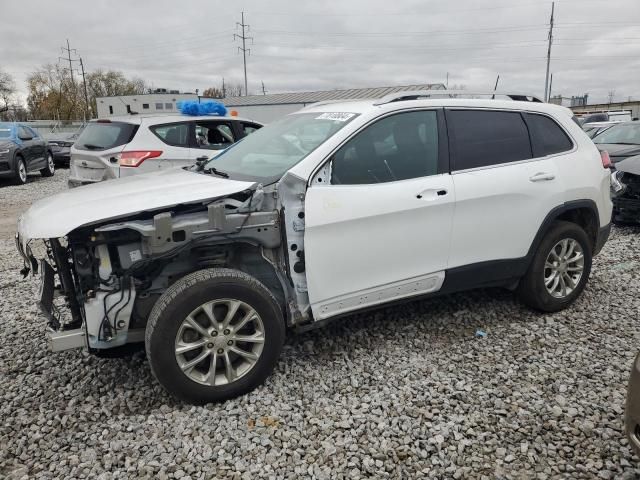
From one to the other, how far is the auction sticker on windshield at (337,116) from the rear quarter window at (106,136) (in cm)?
460

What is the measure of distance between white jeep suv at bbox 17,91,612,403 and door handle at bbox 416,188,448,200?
0.01 m

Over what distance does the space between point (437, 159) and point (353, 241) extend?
0.94 metres

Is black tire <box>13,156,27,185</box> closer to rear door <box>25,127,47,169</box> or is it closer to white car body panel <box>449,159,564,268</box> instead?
rear door <box>25,127,47,169</box>

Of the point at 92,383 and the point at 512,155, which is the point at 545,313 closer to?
the point at 512,155

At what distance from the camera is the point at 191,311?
2857 mm

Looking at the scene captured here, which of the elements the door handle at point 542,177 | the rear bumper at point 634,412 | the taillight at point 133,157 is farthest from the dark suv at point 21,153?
the rear bumper at point 634,412

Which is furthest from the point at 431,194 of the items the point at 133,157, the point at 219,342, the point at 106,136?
the point at 106,136

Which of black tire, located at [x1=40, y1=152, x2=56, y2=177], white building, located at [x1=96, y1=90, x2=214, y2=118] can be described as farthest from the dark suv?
white building, located at [x1=96, y1=90, x2=214, y2=118]

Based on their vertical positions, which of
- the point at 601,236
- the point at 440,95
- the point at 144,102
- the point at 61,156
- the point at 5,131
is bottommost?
the point at 61,156

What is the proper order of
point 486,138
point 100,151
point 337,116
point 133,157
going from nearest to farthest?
point 337,116, point 486,138, point 133,157, point 100,151

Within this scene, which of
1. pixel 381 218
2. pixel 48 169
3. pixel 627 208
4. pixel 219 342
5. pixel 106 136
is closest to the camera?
pixel 219 342

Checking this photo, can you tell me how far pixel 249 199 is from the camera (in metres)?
3.12

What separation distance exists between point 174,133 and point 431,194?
5.28 metres

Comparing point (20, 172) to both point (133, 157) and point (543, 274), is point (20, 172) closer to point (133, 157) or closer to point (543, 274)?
point (133, 157)
